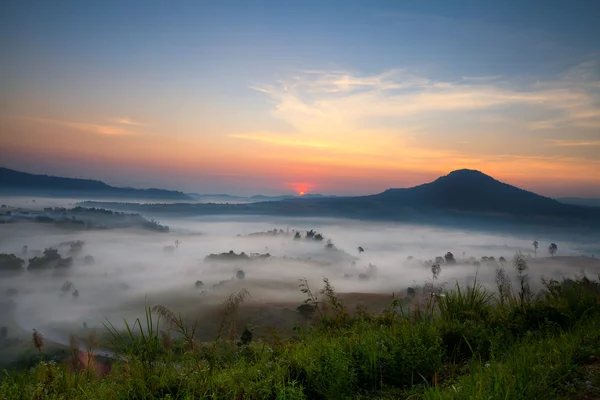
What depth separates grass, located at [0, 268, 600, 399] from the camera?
12.8 ft

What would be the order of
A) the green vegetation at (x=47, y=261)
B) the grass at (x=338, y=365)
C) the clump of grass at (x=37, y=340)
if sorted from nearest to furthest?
the grass at (x=338, y=365) → the clump of grass at (x=37, y=340) → the green vegetation at (x=47, y=261)

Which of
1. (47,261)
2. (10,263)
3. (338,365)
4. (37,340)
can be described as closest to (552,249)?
(338,365)

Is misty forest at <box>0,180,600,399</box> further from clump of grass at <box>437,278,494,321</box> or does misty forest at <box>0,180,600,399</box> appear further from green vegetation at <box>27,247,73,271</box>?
green vegetation at <box>27,247,73,271</box>

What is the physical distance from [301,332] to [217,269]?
82064mm

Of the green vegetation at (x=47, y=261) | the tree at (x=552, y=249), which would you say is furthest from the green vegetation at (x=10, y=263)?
the tree at (x=552, y=249)

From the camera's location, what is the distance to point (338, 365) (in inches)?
167

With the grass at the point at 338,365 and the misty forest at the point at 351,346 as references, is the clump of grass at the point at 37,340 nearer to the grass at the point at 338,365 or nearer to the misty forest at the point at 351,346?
the misty forest at the point at 351,346

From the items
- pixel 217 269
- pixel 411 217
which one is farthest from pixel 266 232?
pixel 411 217

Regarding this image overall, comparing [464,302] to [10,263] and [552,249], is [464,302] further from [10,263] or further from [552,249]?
[10,263]

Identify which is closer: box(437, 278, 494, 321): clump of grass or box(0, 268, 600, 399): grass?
box(0, 268, 600, 399): grass

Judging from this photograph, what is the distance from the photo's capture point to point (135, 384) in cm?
406

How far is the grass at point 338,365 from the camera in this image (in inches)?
154

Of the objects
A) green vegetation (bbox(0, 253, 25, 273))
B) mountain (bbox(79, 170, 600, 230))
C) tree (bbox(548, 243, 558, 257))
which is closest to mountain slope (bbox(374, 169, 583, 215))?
mountain (bbox(79, 170, 600, 230))

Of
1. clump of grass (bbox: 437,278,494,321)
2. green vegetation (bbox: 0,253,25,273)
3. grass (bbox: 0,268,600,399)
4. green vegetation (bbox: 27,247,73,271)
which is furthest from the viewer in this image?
green vegetation (bbox: 27,247,73,271)
